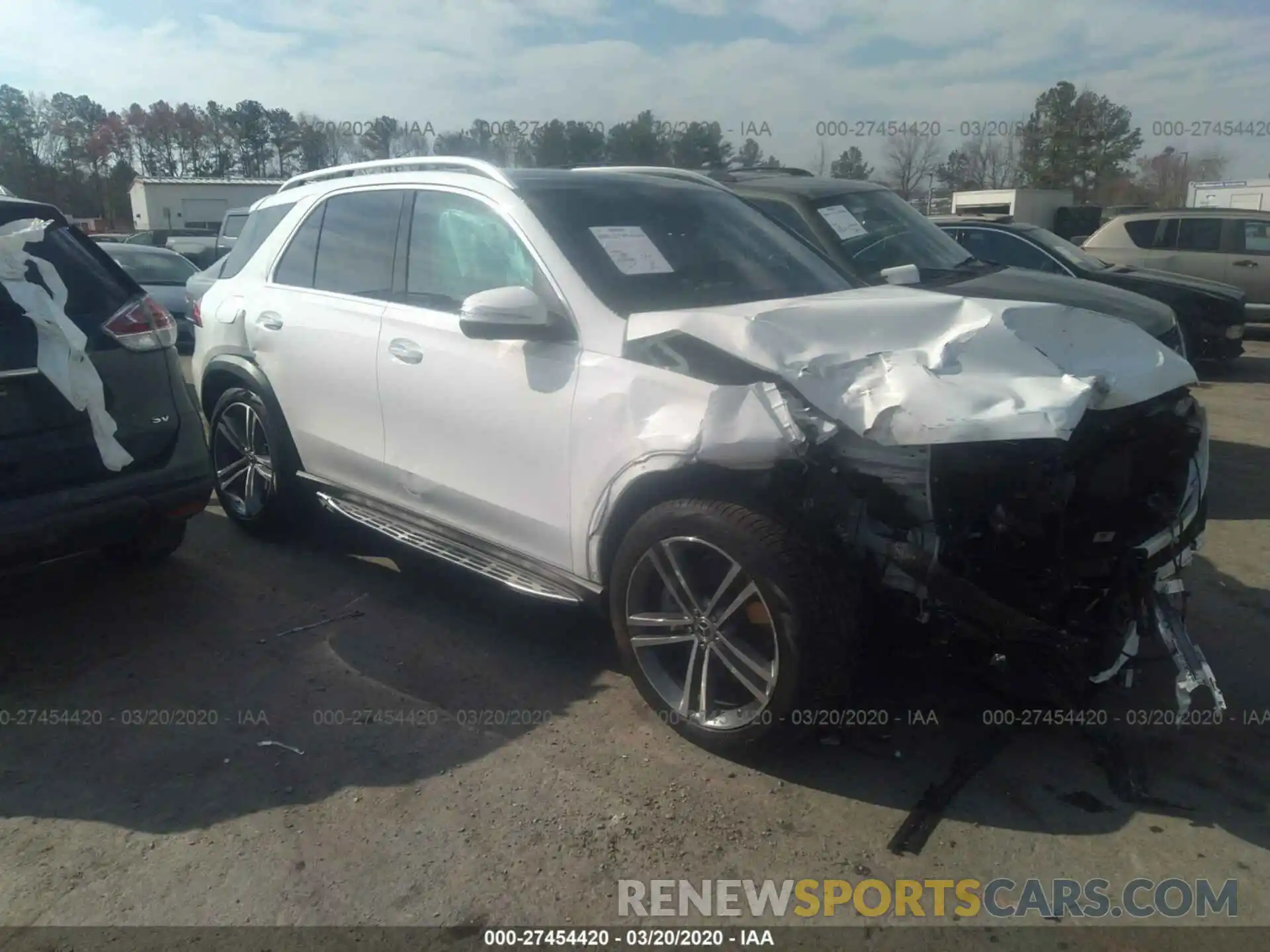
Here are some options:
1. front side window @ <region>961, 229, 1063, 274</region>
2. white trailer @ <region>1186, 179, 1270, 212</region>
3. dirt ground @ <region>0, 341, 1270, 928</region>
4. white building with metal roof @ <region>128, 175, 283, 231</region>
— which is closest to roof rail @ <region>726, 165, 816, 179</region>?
front side window @ <region>961, 229, 1063, 274</region>

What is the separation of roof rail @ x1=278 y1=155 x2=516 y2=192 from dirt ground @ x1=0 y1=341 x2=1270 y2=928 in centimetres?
189

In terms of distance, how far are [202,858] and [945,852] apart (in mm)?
2110

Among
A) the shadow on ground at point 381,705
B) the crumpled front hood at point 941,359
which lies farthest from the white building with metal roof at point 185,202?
the crumpled front hood at point 941,359

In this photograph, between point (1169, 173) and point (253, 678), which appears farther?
point (1169, 173)

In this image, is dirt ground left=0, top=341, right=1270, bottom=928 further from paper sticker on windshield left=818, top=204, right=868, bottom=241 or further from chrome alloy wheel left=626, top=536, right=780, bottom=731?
paper sticker on windshield left=818, top=204, right=868, bottom=241

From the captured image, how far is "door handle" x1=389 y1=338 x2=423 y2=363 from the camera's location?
4012mm

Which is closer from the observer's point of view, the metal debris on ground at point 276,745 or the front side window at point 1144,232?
the metal debris on ground at point 276,745

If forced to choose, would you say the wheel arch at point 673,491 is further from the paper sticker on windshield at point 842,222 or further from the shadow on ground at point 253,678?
the paper sticker on windshield at point 842,222

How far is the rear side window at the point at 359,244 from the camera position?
14.3 ft

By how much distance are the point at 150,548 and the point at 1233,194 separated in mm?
27524

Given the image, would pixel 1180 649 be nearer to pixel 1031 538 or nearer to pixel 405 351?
pixel 1031 538

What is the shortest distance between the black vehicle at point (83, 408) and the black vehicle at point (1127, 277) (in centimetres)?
767

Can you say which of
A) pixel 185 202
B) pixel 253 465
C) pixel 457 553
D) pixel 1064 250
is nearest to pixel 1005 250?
pixel 1064 250

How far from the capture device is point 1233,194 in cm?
2484
